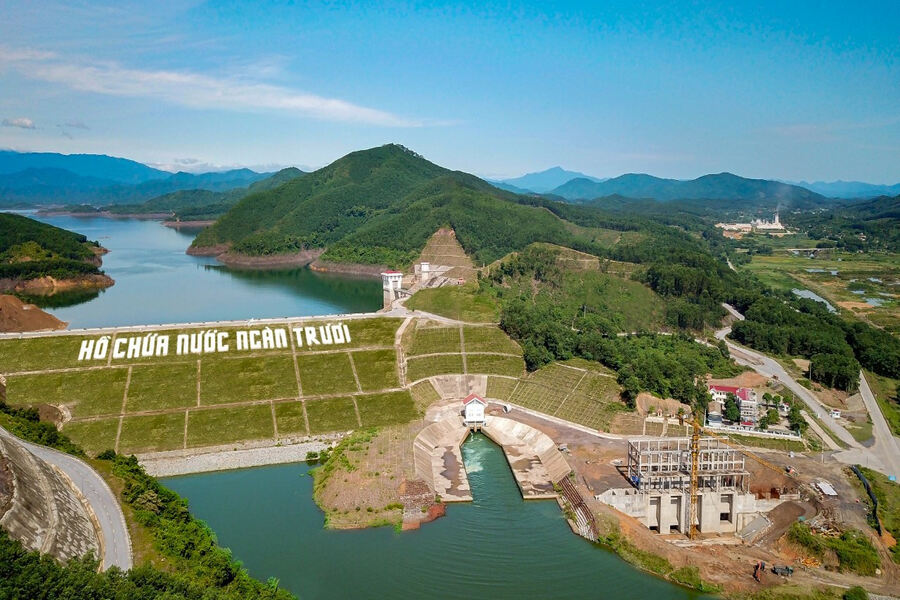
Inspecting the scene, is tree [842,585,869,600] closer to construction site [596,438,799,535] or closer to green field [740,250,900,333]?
construction site [596,438,799,535]

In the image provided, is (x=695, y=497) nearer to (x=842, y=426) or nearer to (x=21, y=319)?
(x=842, y=426)

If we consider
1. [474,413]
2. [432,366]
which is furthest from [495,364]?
[474,413]

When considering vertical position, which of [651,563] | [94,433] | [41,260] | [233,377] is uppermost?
[41,260]

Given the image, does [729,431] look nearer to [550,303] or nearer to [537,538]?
[537,538]

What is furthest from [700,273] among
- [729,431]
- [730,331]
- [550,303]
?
[729,431]

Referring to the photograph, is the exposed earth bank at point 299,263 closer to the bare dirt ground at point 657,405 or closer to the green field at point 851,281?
the green field at point 851,281

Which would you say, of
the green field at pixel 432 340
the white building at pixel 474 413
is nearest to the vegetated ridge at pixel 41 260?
the green field at pixel 432 340
